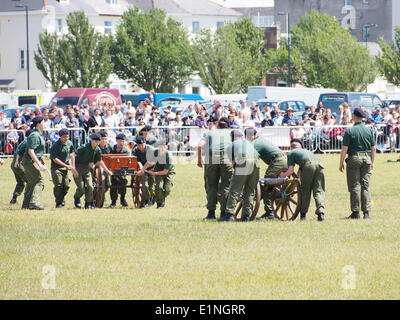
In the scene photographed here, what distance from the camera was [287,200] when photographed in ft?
47.0

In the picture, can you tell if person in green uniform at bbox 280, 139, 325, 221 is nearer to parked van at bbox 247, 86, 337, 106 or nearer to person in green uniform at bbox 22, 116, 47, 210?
person in green uniform at bbox 22, 116, 47, 210

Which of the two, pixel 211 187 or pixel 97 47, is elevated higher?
pixel 97 47

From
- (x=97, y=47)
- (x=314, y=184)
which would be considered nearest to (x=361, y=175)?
(x=314, y=184)

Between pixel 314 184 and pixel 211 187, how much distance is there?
174 cm

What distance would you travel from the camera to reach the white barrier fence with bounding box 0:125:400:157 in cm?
2856

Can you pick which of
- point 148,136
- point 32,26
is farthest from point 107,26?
point 148,136

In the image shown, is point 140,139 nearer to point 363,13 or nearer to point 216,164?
point 216,164

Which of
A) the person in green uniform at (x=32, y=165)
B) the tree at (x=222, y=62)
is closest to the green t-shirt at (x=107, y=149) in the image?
the person in green uniform at (x=32, y=165)

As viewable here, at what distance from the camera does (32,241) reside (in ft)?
40.4

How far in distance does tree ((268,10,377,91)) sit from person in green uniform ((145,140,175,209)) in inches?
2070

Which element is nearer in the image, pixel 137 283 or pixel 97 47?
pixel 137 283

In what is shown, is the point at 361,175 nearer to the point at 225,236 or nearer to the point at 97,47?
the point at 225,236

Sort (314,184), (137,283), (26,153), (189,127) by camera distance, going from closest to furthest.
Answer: (137,283), (314,184), (26,153), (189,127)

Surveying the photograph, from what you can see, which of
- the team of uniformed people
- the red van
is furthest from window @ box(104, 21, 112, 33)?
the team of uniformed people
